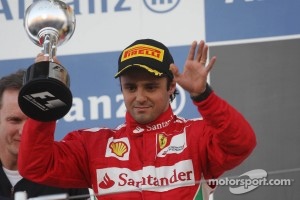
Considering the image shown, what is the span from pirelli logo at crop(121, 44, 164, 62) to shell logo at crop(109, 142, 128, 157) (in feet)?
0.72

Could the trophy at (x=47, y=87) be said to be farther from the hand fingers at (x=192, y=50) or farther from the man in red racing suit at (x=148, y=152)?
the hand fingers at (x=192, y=50)

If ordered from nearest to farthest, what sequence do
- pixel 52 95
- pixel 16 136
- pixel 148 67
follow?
pixel 52 95, pixel 148 67, pixel 16 136

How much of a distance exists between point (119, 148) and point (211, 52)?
102 centimetres

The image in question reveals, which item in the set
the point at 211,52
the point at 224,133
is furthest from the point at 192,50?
the point at 211,52

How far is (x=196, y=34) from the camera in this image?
3113 mm

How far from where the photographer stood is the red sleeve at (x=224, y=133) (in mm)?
1987

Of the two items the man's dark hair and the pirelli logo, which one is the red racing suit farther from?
the man's dark hair

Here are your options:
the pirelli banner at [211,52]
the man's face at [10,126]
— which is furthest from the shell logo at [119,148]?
the pirelli banner at [211,52]

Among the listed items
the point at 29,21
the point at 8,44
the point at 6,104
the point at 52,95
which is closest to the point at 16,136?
the point at 6,104

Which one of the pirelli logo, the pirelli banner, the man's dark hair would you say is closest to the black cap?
the pirelli logo

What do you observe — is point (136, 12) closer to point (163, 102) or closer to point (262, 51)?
point (262, 51)

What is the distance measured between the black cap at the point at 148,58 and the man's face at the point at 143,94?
0.02 m

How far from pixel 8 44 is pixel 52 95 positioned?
144cm

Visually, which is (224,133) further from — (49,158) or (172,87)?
(49,158)
